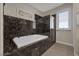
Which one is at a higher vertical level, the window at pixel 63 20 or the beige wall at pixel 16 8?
the beige wall at pixel 16 8

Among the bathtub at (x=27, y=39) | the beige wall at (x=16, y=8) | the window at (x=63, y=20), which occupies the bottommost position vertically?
the bathtub at (x=27, y=39)

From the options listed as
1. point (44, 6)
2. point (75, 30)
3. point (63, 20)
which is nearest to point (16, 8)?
point (44, 6)

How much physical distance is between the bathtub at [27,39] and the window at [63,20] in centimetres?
30

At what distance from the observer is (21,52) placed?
94 centimetres

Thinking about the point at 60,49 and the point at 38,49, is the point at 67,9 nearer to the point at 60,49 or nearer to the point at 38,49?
the point at 60,49

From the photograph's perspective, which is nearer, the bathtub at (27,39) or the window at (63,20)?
the bathtub at (27,39)

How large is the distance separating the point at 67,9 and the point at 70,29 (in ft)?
0.95

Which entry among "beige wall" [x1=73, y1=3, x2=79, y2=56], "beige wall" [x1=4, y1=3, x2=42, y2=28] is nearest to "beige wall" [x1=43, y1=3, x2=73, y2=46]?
"beige wall" [x1=73, y1=3, x2=79, y2=56]

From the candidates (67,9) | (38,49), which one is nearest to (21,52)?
(38,49)

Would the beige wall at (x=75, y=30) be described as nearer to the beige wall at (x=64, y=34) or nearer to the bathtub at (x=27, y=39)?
the beige wall at (x=64, y=34)

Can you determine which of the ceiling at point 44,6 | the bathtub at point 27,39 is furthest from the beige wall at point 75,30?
the bathtub at point 27,39

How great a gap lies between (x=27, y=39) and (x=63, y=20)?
0.60m

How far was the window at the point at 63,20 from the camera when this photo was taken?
105 centimetres

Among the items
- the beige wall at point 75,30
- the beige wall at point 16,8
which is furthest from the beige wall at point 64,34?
the beige wall at point 16,8
